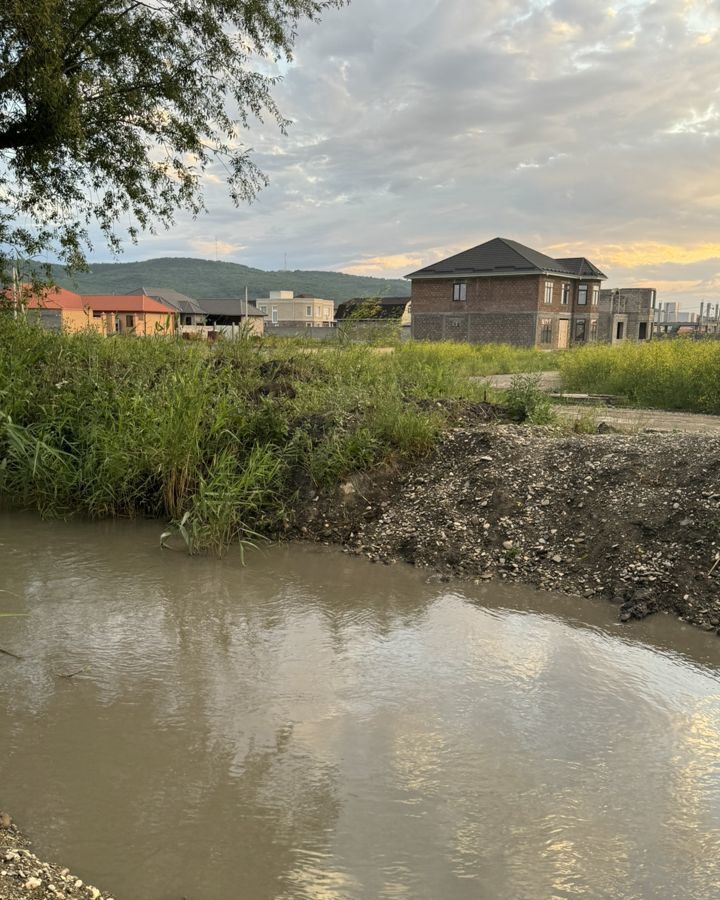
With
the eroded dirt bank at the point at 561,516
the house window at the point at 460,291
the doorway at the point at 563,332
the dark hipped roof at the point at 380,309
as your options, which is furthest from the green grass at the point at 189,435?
the doorway at the point at 563,332

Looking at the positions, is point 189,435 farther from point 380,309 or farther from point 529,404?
point 380,309

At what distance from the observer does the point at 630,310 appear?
57.5 metres

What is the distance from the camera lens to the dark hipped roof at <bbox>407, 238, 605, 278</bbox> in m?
44.1

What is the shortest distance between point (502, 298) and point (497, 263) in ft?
7.88

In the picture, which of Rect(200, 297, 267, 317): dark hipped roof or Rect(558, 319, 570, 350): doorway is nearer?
Rect(558, 319, 570, 350): doorway

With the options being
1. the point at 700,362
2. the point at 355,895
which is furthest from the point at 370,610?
the point at 700,362

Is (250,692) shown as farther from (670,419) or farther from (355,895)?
(670,419)

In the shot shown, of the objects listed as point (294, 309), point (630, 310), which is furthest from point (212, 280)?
→ point (630, 310)

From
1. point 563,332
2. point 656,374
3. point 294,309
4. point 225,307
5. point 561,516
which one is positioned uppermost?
point 294,309

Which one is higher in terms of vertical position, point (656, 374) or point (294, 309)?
point (294, 309)

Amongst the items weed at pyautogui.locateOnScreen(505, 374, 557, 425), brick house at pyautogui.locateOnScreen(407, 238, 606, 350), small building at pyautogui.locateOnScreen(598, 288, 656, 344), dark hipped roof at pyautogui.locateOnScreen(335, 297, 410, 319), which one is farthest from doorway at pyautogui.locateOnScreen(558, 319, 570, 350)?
weed at pyautogui.locateOnScreen(505, 374, 557, 425)

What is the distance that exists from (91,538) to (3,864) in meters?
4.74

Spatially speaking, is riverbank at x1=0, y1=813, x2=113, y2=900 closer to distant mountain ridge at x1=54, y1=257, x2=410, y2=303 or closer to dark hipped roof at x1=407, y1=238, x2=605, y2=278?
dark hipped roof at x1=407, y1=238, x2=605, y2=278

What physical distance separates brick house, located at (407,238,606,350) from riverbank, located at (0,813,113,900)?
4250cm
